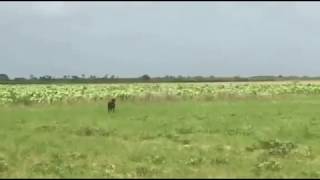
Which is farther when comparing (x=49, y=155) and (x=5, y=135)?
(x=5, y=135)

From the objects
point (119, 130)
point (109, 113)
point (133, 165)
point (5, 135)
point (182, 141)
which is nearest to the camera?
point (133, 165)

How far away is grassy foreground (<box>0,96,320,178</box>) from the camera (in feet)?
42.5

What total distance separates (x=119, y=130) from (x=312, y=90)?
3642cm

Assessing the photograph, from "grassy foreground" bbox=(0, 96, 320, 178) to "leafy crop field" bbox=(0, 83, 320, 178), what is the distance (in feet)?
0.07

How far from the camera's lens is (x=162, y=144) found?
678 inches

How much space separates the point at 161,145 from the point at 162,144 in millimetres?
221

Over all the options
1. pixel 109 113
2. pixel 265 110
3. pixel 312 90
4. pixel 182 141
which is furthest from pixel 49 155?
pixel 312 90

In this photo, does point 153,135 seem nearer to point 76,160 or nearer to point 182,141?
point 182,141

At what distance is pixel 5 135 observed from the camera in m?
19.2

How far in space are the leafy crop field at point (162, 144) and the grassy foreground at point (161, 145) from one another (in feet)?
0.07

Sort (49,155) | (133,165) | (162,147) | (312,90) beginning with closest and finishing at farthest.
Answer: (133,165) → (49,155) → (162,147) → (312,90)

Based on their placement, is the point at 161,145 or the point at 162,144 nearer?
the point at 161,145

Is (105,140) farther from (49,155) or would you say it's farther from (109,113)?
(109,113)

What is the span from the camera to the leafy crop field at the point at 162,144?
42.5 feet
